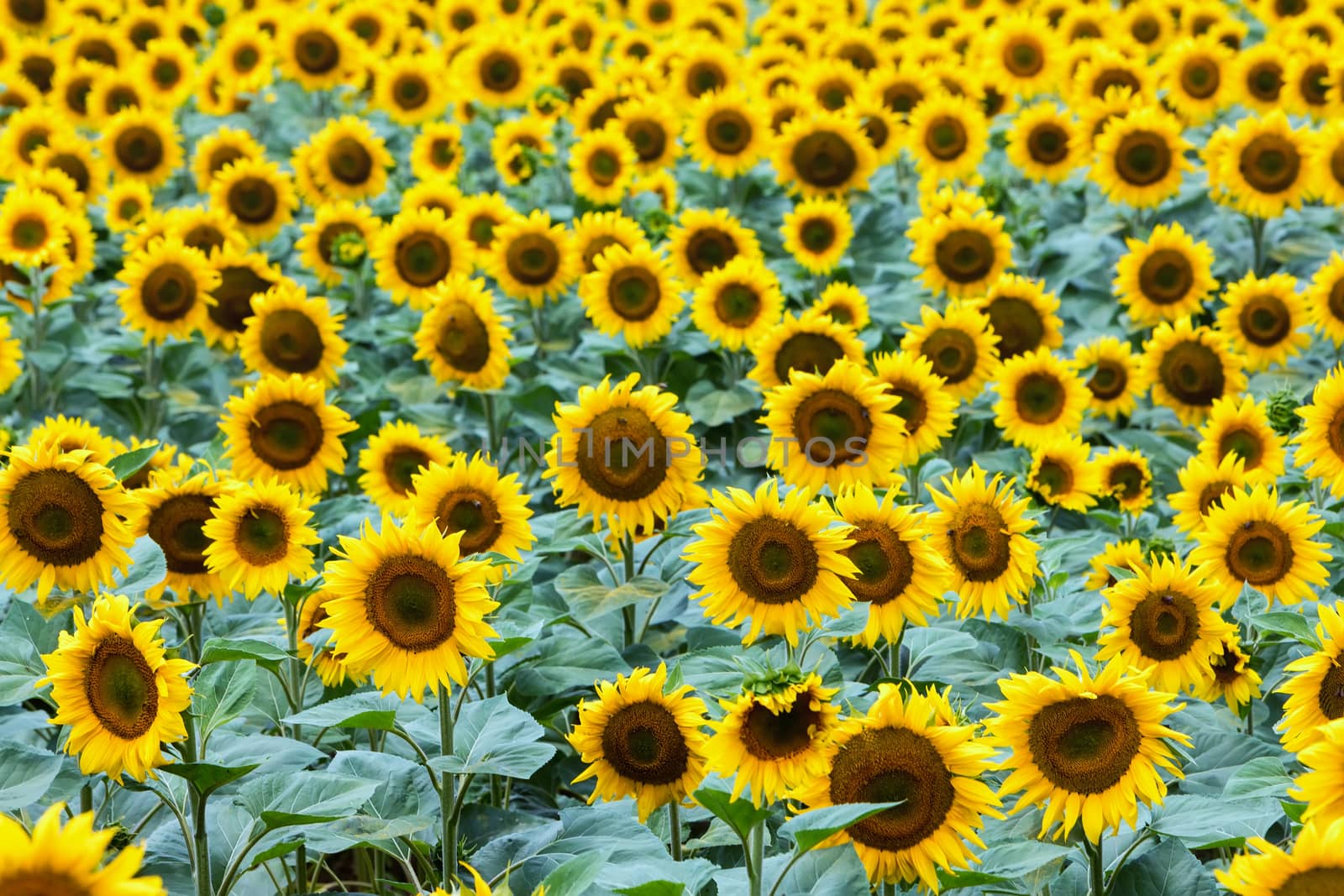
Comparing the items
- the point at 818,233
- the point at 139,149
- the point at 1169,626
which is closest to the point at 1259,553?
the point at 1169,626

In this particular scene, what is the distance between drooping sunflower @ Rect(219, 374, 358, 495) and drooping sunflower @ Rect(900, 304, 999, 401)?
6.44 ft

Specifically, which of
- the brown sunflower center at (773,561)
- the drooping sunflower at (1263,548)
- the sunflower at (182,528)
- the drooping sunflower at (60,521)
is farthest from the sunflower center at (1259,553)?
the drooping sunflower at (60,521)

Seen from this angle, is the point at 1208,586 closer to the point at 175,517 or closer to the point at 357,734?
the point at 357,734

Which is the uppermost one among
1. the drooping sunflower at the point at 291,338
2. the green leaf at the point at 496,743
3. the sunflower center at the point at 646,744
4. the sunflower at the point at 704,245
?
the sunflower at the point at 704,245

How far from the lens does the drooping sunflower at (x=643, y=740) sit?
2928 mm

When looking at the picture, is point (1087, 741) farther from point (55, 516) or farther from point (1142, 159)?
point (1142, 159)

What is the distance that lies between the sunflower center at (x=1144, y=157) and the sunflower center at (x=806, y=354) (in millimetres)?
2380

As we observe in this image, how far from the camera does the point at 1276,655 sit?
3834 mm

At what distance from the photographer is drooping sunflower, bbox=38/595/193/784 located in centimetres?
273

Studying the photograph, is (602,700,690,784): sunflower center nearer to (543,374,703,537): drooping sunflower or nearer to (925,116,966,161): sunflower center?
(543,374,703,537): drooping sunflower

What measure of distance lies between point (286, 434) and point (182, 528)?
2.66ft

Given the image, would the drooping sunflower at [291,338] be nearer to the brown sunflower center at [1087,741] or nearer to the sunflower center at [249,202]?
the sunflower center at [249,202]

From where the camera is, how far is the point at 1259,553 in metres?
3.65

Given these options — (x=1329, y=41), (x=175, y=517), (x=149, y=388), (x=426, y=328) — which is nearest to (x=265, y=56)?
(x=149, y=388)
